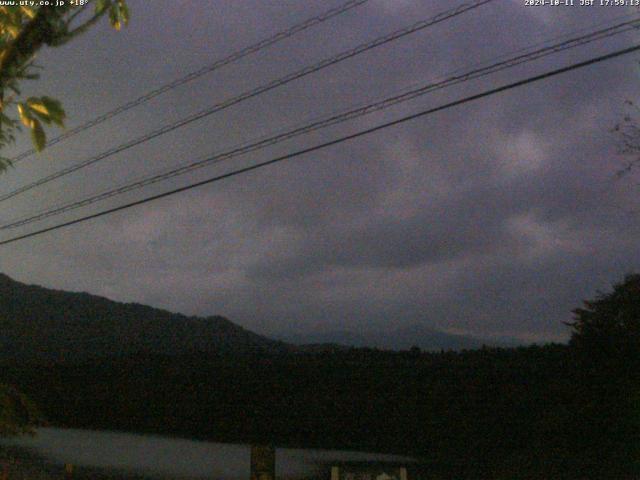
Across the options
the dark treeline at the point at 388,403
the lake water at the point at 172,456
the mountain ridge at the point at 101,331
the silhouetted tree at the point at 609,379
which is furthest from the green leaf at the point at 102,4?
the mountain ridge at the point at 101,331

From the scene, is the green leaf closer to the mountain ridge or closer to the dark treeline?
the dark treeline

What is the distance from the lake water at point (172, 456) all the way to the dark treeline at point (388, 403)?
2.18 metres

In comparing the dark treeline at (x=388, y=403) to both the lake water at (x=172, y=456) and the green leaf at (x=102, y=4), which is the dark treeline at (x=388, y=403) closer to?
the lake water at (x=172, y=456)

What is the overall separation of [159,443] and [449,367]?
11.1 meters

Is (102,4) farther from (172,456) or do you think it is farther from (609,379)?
(172,456)

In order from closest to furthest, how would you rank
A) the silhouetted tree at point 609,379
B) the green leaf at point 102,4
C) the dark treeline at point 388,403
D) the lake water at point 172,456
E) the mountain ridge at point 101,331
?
the green leaf at point 102,4 → the silhouetted tree at point 609,379 → the dark treeline at point 388,403 → the lake water at point 172,456 → the mountain ridge at point 101,331

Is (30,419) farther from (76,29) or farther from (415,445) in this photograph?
(415,445)

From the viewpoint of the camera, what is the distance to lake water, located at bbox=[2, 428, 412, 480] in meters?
19.3

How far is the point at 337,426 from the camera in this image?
28297 millimetres

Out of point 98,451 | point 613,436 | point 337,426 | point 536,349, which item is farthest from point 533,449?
point 98,451

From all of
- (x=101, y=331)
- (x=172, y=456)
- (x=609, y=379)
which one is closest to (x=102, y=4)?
(x=609, y=379)

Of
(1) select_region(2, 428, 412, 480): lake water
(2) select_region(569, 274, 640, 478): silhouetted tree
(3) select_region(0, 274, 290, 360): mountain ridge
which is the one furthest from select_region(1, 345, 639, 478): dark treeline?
(3) select_region(0, 274, 290, 360): mountain ridge

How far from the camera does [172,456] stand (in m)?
23.0

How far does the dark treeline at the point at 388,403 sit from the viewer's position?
1628 centimetres
